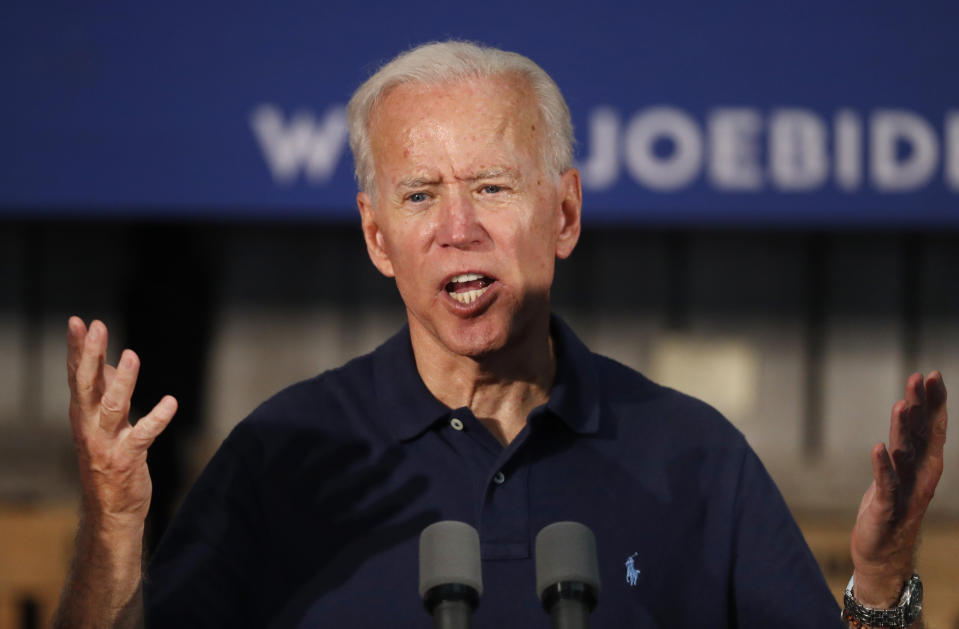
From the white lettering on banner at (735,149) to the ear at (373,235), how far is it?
6.53 ft

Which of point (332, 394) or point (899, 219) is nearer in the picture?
point (332, 394)

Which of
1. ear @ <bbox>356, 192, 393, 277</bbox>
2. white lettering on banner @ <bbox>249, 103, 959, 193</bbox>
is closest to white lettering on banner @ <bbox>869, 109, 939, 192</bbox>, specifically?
white lettering on banner @ <bbox>249, 103, 959, 193</bbox>

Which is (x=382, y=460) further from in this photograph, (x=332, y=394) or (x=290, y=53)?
(x=290, y=53)

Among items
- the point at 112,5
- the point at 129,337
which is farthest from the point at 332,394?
the point at 129,337

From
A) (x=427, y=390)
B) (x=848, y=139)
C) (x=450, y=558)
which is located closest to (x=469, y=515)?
(x=427, y=390)

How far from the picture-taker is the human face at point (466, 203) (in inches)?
72.3

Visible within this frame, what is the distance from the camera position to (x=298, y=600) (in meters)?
1.78

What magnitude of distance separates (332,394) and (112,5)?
7.81 feet

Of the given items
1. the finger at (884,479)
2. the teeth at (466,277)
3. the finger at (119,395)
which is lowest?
the finger at (884,479)

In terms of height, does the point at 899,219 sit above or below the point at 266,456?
above

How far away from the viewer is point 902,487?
164cm

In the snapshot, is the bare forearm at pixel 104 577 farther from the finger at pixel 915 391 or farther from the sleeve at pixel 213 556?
the finger at pixel 915 391

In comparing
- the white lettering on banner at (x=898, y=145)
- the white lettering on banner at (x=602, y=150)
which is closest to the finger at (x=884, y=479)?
the white lettering on banner at (x=602, y=150)

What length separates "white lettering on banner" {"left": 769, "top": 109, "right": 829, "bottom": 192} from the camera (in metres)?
3.74
